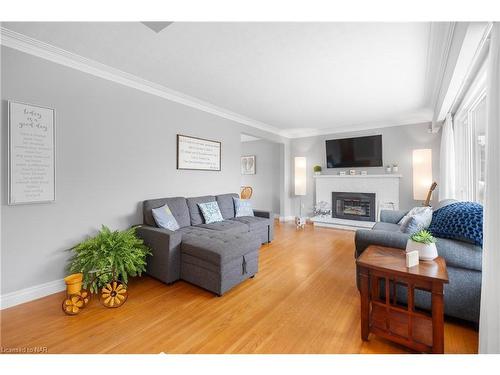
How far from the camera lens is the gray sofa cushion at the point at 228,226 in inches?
127

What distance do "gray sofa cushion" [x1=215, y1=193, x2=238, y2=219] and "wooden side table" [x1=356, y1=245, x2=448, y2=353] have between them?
2605mm

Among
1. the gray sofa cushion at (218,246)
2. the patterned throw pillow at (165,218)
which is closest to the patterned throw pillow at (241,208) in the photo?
the patterned throw pillow at (165,218)

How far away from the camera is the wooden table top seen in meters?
1.40

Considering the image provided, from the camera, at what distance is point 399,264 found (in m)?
1.56

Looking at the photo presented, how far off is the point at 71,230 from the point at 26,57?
1764 mm

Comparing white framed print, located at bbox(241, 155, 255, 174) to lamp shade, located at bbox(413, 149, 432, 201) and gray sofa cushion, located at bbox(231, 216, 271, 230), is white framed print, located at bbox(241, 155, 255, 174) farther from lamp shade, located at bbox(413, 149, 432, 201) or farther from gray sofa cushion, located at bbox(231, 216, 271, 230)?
lamp shade, located at bbox(413, 149, 432, 201)

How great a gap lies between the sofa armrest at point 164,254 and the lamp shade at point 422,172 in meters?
4.87

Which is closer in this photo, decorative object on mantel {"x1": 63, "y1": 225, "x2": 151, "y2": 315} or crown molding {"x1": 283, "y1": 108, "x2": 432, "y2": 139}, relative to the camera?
decorative object on mantel {"x1": 63, "y1": 225, "x2": 151, "y2": 315}

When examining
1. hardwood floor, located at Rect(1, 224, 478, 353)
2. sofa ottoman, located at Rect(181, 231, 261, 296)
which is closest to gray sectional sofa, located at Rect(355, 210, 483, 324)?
hardwood floor, located at Rect(1, 224, 478, 353)

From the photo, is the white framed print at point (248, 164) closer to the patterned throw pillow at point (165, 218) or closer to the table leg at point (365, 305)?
the patterned throw pillow at point (165, 218)

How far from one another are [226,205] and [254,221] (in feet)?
2.03

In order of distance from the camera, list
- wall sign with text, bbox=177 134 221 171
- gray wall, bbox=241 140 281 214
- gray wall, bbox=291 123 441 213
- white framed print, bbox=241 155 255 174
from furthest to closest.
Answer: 1. white framed print, bbox=241 155 255 174
2. gray wall, bbox=241 140 281 214
3. gray wall, bbox=291 123 441 213
4. wall sign with text, bbox=177 134 221 171
